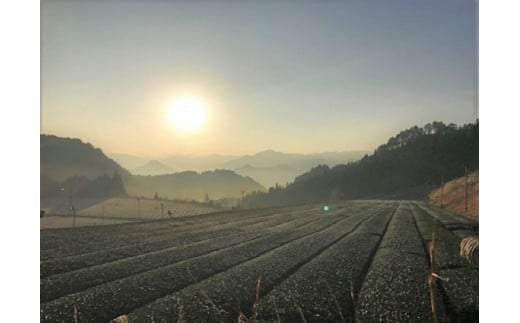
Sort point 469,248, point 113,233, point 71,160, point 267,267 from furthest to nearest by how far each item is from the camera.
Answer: point 113,233
point 71,160
point 267,267
point 469,248

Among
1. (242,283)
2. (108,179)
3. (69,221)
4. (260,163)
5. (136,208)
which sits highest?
(260,163)

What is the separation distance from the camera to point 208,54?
14.1ft

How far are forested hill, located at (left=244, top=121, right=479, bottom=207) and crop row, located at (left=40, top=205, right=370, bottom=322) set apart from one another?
11.3 inches

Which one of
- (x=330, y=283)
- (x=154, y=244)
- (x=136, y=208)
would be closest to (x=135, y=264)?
(x=154, y=244)

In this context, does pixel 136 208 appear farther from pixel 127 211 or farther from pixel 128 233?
pixel 128 233

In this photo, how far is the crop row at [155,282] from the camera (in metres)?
3.65

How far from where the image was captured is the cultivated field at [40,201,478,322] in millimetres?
3625

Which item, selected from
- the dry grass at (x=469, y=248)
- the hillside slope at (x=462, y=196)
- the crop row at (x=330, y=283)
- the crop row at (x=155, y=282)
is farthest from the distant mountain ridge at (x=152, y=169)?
the dry grass at (x=469, y=248)

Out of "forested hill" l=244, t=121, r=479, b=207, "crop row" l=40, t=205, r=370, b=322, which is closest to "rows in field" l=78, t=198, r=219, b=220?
"crop row" l=40, t=205, r=370, b=322

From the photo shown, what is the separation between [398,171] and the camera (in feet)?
14.1

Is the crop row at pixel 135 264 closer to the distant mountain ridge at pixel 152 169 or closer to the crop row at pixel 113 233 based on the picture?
the crop row at pixel 113 233

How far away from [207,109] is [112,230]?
51.8 inches

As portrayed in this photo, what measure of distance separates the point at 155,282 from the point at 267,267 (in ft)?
2.89

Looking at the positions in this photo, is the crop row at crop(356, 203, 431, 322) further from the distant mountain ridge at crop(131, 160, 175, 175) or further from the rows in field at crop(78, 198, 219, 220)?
the distant mountain ridge at crop(131, 160, 175, 175)
